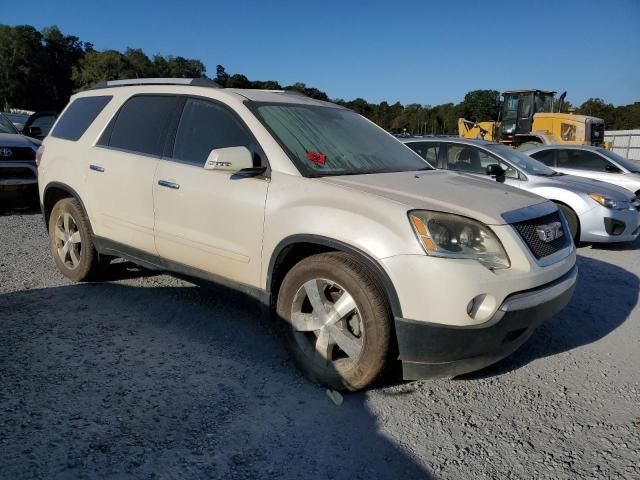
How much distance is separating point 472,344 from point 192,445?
58.7 inches

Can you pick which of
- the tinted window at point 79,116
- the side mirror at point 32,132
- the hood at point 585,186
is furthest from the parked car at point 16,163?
the hood at point 585,186

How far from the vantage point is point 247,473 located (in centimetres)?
229

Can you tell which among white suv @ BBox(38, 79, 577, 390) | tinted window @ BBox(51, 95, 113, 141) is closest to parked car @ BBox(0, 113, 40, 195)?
tinted window @ BBox(51, 95, 113, 141)

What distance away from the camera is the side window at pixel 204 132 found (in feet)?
11.8

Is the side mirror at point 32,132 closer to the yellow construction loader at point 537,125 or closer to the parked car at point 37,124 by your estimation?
the parked car at point 37,124

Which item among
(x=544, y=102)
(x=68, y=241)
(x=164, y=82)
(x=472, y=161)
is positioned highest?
(x=544, y=102)

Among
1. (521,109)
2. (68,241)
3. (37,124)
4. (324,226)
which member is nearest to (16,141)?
(37,124)

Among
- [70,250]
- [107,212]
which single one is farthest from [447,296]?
[70,250]

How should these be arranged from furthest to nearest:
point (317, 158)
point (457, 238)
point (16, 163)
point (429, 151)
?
point (16, 163) < point (429, 151) < point (317, 158) < point (457, 238)

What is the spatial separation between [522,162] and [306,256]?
569cm

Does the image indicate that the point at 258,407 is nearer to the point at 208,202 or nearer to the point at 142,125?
the point at 208,202

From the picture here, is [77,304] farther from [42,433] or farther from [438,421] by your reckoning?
[438,421]

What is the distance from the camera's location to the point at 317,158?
343 cm

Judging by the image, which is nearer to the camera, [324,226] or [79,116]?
[324,226]
